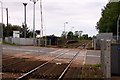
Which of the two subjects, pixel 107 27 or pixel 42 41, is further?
pixel 107 27

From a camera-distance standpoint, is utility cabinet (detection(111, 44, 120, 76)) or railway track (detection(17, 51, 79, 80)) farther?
utility cabinet (detection(111, 44, 120, 76))

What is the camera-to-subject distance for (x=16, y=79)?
16141 millimetres

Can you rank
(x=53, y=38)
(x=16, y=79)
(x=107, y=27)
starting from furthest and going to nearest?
(x=107, y=27) → (x=53, y=38) → (x=16, y=79)

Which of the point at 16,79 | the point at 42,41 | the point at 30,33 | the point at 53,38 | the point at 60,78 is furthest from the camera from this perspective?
the point at 30,33

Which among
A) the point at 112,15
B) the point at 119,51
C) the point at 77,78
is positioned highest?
the point at 112,15

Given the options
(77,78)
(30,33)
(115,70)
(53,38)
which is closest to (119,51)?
(115,70)

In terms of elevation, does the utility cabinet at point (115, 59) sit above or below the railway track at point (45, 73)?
above

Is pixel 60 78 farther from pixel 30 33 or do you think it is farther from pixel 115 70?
pixel 30 33

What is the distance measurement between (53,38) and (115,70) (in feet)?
252

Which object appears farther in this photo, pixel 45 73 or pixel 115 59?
pixel 45 73

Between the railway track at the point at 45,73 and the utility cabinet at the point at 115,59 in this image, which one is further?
the utility cabinet at the point at 115,59

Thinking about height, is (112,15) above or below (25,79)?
above

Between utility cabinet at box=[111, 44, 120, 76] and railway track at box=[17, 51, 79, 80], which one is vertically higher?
utility cabinet at box=[111, 44, 120, 76]

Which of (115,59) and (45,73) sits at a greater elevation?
(115,59)
